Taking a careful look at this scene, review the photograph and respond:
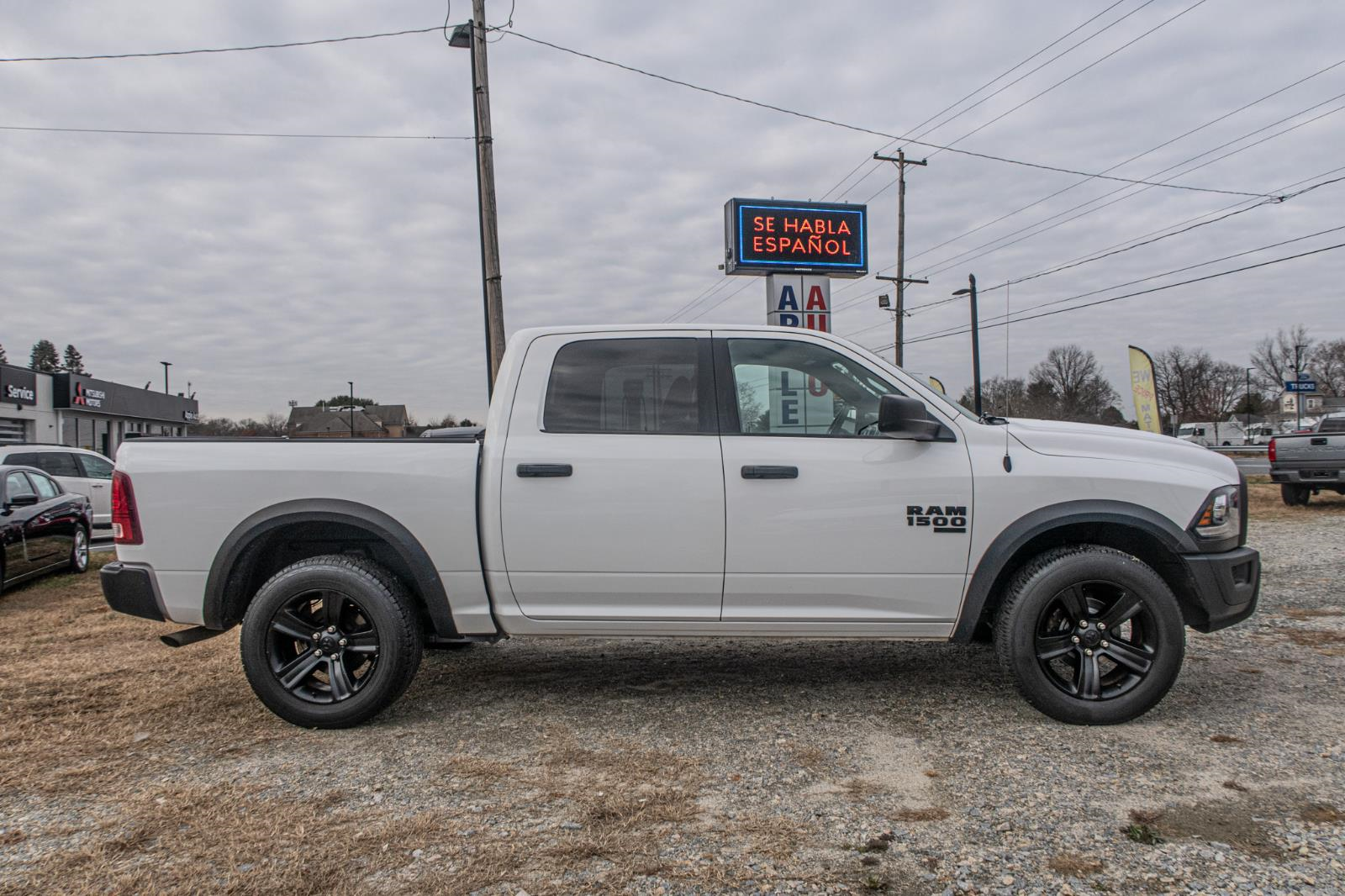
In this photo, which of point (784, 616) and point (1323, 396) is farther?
point (1323, 396)

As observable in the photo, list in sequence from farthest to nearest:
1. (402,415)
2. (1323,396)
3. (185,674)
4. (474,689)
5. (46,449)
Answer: (402,415), (1323,396), (46,449), (185,674), (474,689)

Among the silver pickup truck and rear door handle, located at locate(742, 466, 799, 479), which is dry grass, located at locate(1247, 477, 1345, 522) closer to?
the silver pickup truck

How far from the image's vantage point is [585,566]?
4145 millimetres

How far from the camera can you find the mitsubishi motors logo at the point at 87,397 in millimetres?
43094

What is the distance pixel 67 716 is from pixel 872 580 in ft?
13.3

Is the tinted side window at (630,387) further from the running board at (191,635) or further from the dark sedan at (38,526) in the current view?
the dark sedan at (38,526)

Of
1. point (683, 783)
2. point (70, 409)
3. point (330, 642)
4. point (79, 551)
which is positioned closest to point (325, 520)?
point (330, 642)

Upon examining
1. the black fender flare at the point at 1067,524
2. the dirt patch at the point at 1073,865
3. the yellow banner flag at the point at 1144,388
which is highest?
the yellow banner flag at the point at 1144,388

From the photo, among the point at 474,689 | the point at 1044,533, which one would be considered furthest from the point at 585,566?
the point at 1044,533

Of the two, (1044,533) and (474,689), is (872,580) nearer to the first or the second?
(1044,533)

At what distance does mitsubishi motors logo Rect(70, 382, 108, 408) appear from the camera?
141ft

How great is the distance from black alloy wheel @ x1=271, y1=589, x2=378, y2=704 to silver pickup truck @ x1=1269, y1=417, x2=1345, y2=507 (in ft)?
48.7

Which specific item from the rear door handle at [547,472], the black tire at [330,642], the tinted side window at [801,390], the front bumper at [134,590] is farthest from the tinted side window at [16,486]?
the tinted side window at [801,390]

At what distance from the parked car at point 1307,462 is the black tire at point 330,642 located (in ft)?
47.7
